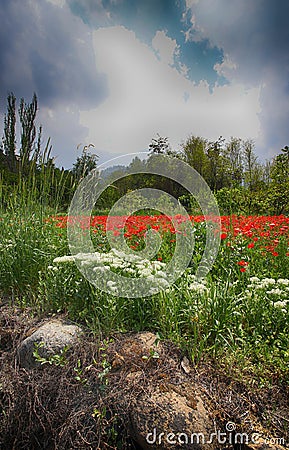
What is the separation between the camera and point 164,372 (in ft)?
5.97

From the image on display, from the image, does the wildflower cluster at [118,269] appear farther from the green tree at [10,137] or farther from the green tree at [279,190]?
the green tree at [279,190]

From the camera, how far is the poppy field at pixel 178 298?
6.44 feet

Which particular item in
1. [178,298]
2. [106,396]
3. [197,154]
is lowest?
[106,396]

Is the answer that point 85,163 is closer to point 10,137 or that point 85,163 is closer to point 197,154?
point 10,137

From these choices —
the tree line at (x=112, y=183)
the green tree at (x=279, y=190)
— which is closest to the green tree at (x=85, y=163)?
the tree line at (x=112, y=183)

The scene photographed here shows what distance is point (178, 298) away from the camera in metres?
2.28

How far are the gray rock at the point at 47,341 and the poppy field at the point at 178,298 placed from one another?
13cm

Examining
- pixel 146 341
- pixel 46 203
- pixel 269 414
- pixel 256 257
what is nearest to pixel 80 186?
pixel 46 203

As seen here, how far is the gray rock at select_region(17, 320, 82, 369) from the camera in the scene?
207 cm

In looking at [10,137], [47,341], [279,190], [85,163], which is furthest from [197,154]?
[47,341]

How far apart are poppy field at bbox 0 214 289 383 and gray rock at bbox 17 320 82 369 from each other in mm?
127

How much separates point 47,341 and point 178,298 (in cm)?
90

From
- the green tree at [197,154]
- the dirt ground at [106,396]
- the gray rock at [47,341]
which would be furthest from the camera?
the green tree at [197,154]

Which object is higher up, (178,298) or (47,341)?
(178,298)
